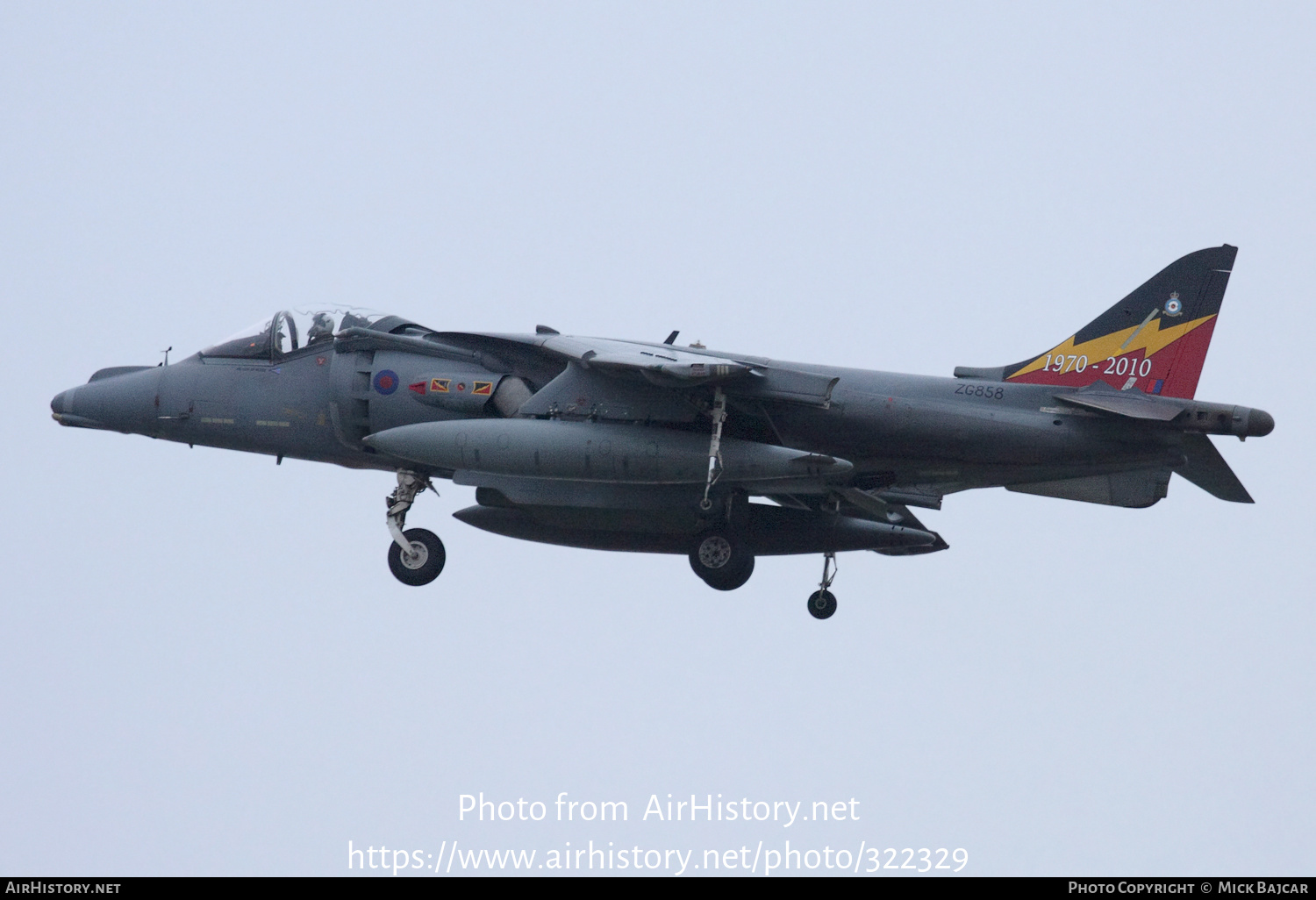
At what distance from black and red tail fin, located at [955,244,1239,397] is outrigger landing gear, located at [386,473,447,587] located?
7.11 metres

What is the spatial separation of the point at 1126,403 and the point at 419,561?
27.5 ft

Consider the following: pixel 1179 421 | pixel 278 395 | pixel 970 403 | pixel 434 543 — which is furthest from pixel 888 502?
pixel 278 395

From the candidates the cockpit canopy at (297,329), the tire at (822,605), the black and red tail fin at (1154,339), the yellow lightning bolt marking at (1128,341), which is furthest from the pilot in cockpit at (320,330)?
the yellow lightning bolt marking at (1128,341)

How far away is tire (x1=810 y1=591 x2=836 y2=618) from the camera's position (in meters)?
21.5

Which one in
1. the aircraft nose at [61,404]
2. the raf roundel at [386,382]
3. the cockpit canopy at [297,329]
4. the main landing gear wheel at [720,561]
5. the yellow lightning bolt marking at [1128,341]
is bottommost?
the main landing gear wheel at [720,561]

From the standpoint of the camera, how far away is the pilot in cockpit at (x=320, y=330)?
787 inches

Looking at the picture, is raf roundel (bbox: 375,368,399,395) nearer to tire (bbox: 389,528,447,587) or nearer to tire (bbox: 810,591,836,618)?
tire (bbox: 389,528,447,587)

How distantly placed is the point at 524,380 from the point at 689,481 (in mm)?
2462

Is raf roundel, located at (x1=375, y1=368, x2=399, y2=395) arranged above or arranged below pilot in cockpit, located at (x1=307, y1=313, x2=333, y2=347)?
below

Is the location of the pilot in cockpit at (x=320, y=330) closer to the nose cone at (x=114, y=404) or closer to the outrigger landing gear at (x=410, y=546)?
the outrigger landing gear at (x=410, y=546)

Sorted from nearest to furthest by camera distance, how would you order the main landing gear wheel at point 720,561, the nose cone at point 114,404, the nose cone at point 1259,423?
1. the nose cone at point 1259,423
2. the main landing gear wheel at point 720,561
3. the nose cone at point 114,404

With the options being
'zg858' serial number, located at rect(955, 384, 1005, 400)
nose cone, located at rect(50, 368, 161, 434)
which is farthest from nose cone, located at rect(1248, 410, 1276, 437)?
nose cone, located at rect(50, 368, 161, 434)

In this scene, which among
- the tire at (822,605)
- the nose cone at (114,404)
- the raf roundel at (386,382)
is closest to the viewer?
the raf roundel at (386,382)

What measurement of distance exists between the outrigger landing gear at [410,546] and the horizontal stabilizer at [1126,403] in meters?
7.53
